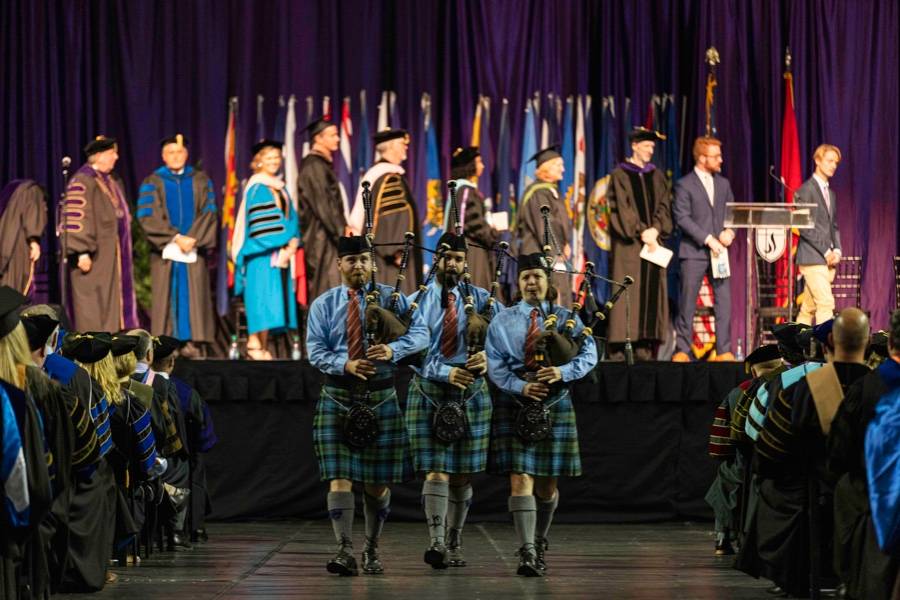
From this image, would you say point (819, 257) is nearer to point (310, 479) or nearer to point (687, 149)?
point (687, 149)

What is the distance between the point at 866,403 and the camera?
18.9 feet

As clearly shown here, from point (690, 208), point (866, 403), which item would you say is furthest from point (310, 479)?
point (866, 403)

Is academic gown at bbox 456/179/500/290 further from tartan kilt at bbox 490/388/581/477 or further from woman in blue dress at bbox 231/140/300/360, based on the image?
tartan kilt at bbox 490/388/581/477

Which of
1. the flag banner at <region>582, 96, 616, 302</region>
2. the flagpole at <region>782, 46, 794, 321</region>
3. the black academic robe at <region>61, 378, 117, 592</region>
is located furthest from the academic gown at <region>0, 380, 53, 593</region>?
the flag banner at <region>582, 96, 616, 302</region>

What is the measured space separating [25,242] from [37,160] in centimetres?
126

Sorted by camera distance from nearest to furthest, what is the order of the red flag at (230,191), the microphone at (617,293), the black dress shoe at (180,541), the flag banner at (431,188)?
the microphone at (617,293)
the black dress shoe at (180,541)
the flag banner at (431,188)
the red flag at (230,191)

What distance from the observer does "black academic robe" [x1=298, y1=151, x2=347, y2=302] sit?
14.1m

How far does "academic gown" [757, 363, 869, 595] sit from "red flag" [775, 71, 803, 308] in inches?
316

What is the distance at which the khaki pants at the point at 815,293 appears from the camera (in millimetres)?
14477

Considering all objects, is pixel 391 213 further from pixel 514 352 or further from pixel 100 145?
pixel 514 352

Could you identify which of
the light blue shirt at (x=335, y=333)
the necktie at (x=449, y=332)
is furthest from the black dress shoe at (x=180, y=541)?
the necktie at (x=449, y=332)

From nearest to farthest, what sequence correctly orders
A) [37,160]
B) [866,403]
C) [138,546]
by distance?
1. [866,403]
2. [138,546]
3. [37,160]

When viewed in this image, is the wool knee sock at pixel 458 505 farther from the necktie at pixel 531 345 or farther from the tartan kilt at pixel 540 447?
the necktie at pixel 531 345

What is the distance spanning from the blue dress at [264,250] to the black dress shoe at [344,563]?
5920mm
